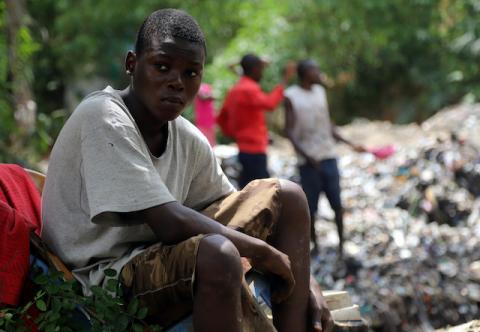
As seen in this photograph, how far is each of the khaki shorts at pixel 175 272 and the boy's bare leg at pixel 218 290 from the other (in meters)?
0.05

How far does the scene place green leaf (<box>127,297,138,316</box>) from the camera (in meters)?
2.39

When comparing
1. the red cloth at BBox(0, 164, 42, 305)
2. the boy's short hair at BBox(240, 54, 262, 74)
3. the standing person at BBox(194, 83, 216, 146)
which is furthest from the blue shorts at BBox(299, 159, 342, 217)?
the red cloth at BBox(0, 164, 42, 305)

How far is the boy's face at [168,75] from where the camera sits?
2635 millimetres

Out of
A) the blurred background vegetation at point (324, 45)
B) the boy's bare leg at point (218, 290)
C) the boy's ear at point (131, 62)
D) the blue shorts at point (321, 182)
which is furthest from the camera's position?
the blurred background vegetation at point (324, 45)

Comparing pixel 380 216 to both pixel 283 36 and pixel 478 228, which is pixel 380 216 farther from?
pixel 283 36

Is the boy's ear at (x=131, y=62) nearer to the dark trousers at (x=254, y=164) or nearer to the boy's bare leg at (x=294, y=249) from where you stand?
the boy's bare leg at (x=294, y=249)

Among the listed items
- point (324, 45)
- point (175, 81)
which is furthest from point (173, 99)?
point (324, 45)

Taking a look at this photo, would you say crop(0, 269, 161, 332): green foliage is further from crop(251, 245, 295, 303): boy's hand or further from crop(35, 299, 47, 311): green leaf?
crop(251, 245, 295, 303): boy's hand

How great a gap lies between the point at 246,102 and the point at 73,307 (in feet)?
15.8

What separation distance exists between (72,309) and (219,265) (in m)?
0.56

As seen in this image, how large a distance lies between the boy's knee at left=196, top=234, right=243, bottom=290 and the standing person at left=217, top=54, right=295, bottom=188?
4.82m

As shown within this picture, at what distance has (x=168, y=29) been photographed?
264 cm

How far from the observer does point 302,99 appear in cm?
670

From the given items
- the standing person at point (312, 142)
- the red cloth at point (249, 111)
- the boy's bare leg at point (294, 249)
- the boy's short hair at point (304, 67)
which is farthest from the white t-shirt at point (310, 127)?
the boy's bare leg at point (294, 249)
